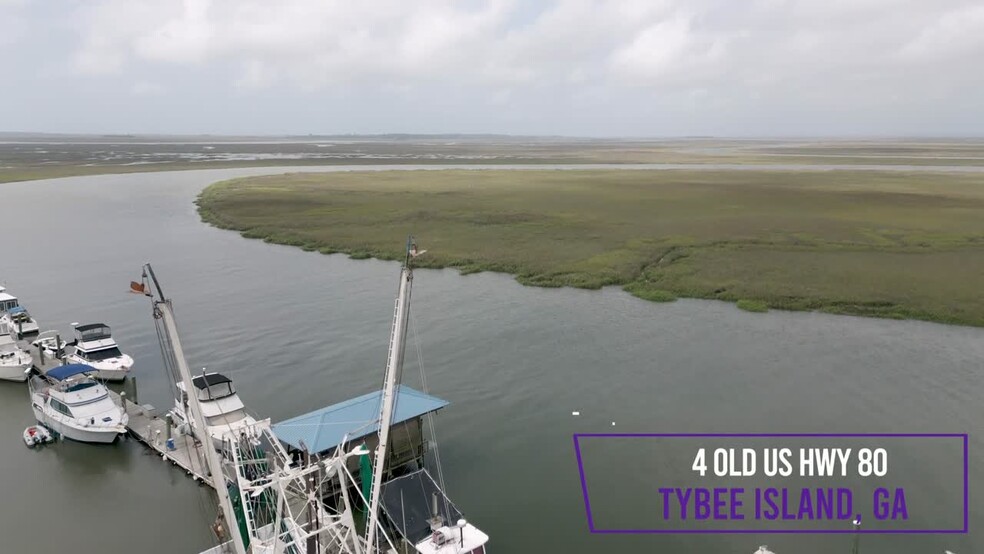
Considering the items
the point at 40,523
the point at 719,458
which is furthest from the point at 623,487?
the point at 40,523

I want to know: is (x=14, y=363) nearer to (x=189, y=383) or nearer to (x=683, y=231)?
(x=189, y=383)

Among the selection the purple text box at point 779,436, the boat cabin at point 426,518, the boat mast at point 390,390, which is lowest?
the purple text box at point 779,436

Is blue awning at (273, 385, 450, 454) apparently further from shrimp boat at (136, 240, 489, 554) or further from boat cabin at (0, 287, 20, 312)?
boat cabin at (0, 287, 20, 312)

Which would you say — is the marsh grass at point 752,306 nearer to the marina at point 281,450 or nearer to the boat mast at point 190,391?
the marina at point 281,450

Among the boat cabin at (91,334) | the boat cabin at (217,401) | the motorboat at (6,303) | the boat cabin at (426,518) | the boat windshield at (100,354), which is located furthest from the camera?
the motorboat at (6,303)

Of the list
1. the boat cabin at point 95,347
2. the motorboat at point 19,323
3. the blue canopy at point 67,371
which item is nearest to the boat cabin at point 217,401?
the blue canopy at point 67,371

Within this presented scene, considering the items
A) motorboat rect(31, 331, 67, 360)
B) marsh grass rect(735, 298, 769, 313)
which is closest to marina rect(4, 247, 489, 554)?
motorboat rect(31, 331, 67, 360)
